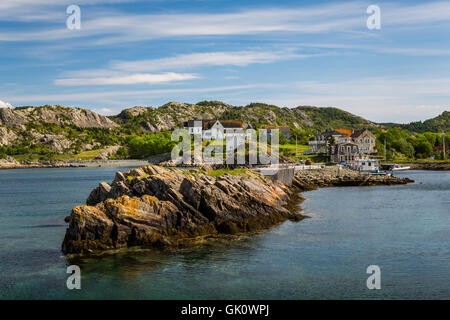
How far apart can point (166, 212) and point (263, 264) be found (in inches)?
389

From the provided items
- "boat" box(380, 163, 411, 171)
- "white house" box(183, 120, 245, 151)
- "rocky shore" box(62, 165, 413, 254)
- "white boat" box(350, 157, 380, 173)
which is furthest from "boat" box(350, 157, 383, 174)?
"rocky shore" box(62, 165, 413, 254)

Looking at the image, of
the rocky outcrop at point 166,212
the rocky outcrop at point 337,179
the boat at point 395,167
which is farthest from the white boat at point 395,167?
the rocky outcrop at point 166,212

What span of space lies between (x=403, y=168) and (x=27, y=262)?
363ft

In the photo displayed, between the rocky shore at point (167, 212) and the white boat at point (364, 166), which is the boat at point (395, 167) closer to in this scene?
the white boat at point (364, 166)

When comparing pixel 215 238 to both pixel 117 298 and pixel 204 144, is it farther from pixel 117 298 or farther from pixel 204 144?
pixel 204 144

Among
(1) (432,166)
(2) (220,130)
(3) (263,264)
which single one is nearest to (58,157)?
(2) (220,130)

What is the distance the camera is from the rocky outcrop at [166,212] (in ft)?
98.9

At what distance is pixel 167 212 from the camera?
3325cm

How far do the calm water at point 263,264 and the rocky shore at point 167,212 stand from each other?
1.78 m

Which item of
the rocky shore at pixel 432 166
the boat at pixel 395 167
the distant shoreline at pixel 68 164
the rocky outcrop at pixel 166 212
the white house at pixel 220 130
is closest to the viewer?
the rocky outcrop at pixel 166 212

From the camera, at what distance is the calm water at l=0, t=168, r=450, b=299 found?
22250 millimetres

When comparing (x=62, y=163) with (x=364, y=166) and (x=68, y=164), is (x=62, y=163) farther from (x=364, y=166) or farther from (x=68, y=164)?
(x=364, y=166)

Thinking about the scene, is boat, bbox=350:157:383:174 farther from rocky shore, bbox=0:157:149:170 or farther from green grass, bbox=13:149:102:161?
green grass, bbox=13:149:102:161

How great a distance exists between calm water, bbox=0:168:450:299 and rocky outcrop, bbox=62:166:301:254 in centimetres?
185
